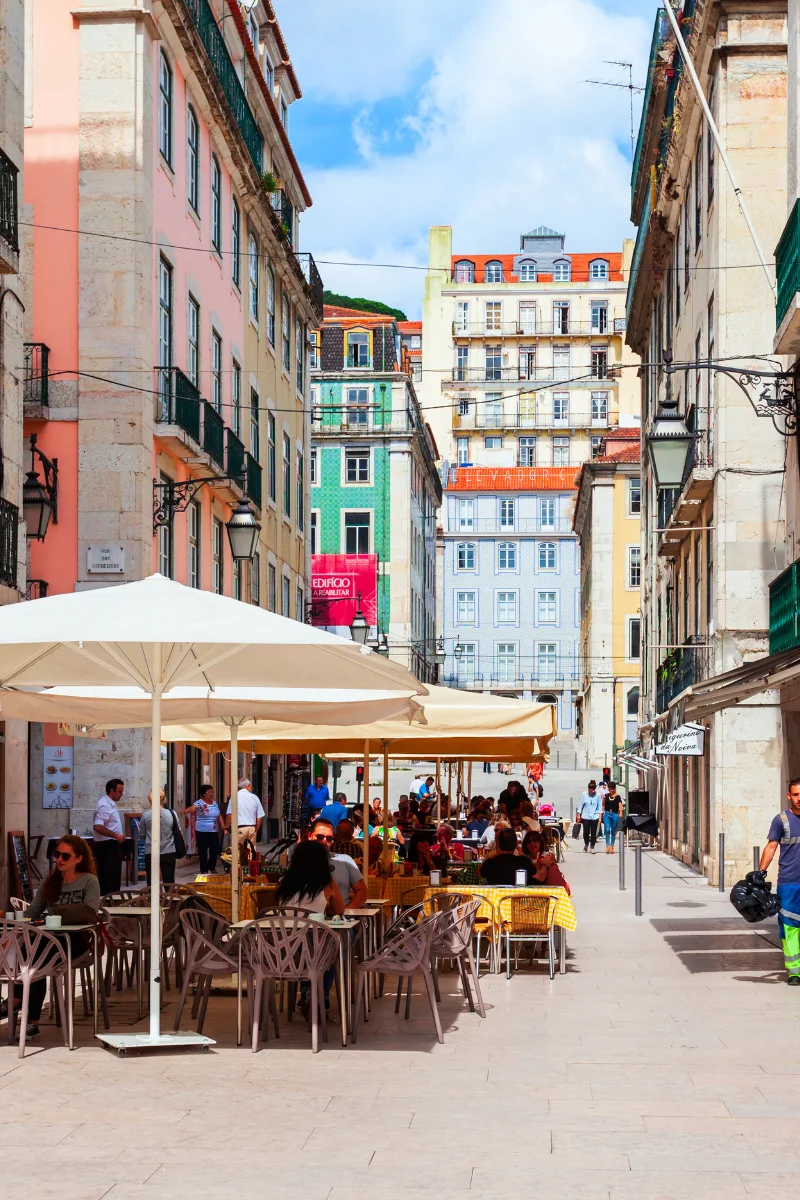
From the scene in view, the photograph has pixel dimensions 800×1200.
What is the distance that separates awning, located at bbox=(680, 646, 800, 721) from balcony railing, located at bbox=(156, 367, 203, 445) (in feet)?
32.4

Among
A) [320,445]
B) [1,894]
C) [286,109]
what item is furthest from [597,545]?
[1,894]

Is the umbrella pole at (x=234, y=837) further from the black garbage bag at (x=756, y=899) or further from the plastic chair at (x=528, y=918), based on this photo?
the black garbage bag at (x=756, y=899)

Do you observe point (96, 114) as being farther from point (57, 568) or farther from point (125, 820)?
point (125, 820)

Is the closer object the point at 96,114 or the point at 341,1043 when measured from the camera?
the point at 341,1043

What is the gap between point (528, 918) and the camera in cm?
1455

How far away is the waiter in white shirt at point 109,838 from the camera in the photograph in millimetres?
19922

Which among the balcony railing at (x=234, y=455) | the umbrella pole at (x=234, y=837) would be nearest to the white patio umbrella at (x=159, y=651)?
the umbrella pole at (x=234, y=837)

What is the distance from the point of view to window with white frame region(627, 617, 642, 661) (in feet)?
254

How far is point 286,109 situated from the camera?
142 ft

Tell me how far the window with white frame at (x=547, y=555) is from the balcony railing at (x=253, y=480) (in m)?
71.2

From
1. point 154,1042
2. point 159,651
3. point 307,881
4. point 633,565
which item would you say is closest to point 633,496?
point 633,565

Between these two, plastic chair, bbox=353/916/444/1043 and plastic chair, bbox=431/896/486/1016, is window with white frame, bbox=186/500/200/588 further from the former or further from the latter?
plastic chair, bbox=353/916/444/1043

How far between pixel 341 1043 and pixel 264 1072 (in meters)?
1.18

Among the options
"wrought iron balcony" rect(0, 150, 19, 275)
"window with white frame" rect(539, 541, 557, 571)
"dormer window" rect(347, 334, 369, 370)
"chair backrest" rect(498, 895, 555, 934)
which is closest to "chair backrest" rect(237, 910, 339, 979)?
"chair backrest" rect(498, 895, 555, 934)
